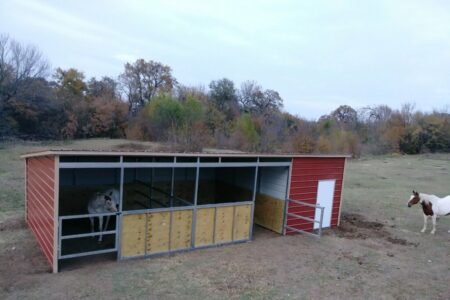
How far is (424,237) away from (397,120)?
43468mm

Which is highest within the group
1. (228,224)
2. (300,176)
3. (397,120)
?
(397,120)

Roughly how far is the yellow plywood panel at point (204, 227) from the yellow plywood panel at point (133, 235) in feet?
4.74

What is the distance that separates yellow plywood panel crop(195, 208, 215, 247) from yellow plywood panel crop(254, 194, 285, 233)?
2.59m

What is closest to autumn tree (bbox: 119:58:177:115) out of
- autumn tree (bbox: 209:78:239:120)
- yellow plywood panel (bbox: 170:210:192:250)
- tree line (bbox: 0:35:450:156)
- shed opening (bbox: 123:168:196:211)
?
tree line (bbox: 0:35:450:156)

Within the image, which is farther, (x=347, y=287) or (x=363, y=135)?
(x=363, y=135)

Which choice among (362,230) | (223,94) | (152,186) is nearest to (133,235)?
(152,186)

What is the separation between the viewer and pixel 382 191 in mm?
18750

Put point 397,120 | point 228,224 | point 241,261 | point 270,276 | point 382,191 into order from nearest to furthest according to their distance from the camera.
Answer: point 270,276 < point 241,261 < point 228,224 < point 382,191 < point 397,120

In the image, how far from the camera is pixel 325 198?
443 inches

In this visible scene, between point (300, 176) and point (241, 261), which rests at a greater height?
point (300, 176)

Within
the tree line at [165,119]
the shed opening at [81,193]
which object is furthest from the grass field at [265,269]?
the tree line at [165,119]

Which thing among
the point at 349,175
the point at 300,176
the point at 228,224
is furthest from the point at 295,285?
the point at 349,175

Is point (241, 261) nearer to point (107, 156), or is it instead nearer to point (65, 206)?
point (107, 156)

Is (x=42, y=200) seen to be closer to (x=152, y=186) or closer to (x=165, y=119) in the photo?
(x=152, y=186)
